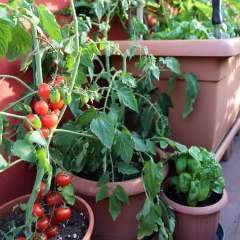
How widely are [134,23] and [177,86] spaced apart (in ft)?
0.88

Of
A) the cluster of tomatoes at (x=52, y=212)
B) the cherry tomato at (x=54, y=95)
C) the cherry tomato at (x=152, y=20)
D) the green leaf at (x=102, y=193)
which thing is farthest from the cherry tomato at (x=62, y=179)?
the cherry tomato at (x=152, y=20)

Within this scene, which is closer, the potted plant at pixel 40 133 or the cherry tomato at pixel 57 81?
the potted plant at pixel 40 133

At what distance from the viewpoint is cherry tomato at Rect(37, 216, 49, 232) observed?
0.83m

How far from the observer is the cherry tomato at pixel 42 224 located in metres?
0.83

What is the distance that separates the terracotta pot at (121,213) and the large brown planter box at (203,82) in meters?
0.34

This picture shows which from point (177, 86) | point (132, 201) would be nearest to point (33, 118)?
point (132, 201)

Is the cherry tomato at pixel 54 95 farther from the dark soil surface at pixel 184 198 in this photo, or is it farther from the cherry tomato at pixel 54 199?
the dark soil surface at pixel 184 198

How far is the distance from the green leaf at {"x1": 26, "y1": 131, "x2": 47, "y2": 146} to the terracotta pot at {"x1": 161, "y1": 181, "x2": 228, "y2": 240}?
53cm

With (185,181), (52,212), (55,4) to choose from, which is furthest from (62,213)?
(55,4)

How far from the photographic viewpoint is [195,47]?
3.58 ft

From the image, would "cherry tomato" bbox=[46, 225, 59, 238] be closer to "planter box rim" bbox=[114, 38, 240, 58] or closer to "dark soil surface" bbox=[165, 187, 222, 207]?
"dark soil surface" bbox=[165, 187, 222, 207]

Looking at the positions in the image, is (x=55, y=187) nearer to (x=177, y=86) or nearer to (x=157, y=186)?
(x=157, y=186)

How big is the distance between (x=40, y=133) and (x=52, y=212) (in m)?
0.30

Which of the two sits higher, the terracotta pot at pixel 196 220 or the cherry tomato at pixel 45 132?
the cherry tomato at pixel 45 132
